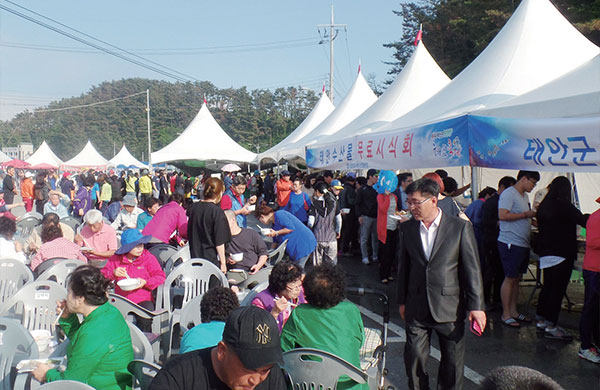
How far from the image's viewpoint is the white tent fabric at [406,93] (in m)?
9.32

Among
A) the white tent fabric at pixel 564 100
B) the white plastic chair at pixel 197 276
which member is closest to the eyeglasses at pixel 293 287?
the white plastic chair at pixel 197 276

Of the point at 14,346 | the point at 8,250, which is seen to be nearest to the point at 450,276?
the point at 14,346

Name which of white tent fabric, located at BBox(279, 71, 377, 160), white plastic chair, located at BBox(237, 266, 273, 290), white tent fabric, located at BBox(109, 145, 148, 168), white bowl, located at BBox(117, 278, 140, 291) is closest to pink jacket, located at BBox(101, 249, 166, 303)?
white bowl, located at BBox(117, 278, 140, 291)

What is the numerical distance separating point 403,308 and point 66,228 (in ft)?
16.7

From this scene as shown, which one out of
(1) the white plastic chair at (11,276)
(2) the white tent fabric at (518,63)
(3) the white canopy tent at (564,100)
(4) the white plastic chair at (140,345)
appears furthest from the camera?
(2) the white tent fabric at (518,63)

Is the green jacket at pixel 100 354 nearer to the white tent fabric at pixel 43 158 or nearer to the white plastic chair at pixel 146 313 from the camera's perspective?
the white plastic chair at pixel 146 313

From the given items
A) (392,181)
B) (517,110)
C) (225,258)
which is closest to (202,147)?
(392,181)

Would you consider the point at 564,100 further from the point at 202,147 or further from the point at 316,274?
the point at 202,147

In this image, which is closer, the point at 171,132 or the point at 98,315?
the point at 98,315

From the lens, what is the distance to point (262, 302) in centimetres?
341

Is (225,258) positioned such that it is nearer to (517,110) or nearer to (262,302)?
(262,302)

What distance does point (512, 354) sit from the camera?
454cm

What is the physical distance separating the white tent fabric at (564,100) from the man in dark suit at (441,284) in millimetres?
1736

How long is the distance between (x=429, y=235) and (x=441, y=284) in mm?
346
